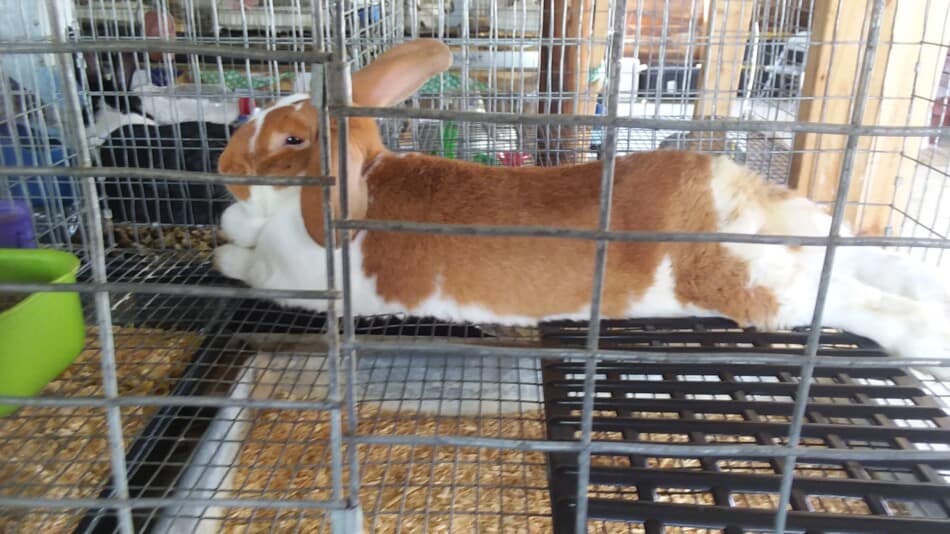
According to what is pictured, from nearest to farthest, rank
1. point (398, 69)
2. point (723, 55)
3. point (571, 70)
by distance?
point (398, 69) → point (723, 55) → point (571, 70)

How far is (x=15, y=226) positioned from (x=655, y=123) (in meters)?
1.60

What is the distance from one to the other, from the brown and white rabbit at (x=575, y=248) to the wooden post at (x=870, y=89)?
54cm

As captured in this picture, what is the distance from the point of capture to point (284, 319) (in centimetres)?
173

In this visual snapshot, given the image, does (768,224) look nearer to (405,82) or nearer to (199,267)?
(405,82)

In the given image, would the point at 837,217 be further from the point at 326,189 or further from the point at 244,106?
the point at 244,106

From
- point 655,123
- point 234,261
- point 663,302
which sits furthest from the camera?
point 234,261

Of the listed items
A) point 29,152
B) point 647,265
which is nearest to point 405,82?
point 647,265

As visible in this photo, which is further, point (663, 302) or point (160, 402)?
point (663, 302)

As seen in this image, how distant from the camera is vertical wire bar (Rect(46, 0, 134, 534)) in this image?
0.69m

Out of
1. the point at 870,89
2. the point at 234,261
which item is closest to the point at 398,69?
the point at 234,261

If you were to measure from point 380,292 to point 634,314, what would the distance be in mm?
547

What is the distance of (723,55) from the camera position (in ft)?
9.08

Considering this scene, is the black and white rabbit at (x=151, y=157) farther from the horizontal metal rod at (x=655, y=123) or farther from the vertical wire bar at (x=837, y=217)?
the vertical wire bar at (x=837, y=217)

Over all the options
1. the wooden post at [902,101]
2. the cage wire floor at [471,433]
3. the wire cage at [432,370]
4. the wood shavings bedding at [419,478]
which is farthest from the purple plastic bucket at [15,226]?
the wooden post at [902,101]
